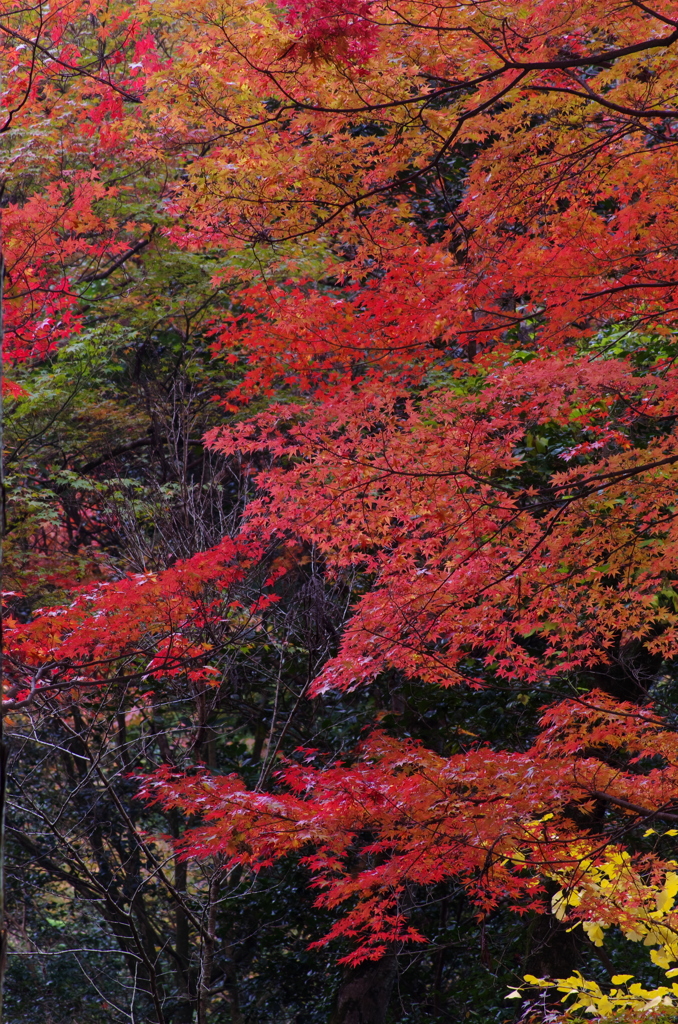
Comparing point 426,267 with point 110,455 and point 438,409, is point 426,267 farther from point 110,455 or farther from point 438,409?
point 110,455

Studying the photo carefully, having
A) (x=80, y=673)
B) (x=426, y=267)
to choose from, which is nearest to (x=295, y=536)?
(x=80, y=673)

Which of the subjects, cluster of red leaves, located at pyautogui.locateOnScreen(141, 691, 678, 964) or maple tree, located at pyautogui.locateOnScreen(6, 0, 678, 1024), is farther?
cluster of red leaves, located at pyautogui.locateOnScreen(141, 691, 678, 964)

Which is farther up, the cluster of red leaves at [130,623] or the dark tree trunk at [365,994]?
the cluster of red leaves at [130,623]

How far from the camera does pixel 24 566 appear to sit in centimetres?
1030

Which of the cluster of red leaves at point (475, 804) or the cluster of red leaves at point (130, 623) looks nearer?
the cluster of red leaves at point (475, 804)

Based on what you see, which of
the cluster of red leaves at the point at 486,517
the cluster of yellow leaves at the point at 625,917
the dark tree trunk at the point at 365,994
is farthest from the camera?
the dark tree trunk at the point at 365,994

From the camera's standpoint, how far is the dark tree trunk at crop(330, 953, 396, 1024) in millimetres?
8828

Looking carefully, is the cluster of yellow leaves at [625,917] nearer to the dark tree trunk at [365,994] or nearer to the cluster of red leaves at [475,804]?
the cluster of red leaves at [475,804]

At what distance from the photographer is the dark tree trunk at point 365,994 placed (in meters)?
8.83

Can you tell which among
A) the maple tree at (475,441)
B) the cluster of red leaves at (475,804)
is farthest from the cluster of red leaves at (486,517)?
the cluster of red leaves at (475,804)

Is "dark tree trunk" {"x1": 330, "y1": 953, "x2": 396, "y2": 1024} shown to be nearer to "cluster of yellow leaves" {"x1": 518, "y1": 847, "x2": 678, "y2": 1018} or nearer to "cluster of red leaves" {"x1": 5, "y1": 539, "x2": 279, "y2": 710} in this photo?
"cluster of red leaves" {"x1": 5, "y1": 539, "x2": 279, "y2": 710}

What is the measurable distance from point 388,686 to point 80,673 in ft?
10.5

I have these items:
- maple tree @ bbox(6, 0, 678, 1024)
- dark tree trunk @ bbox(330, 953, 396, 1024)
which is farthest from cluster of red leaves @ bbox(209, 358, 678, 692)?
dark tree trunk @ bbox(330, 953, 396, 1024)

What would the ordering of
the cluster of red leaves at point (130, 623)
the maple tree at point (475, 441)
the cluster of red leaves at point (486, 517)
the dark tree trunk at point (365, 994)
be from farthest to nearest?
the dark tree trunk at point (365, 994) → the cluster of red leaves at point (130, 623) → the cluster of red leaves at point (486, 517) → the maple tree at point (475, 441)
